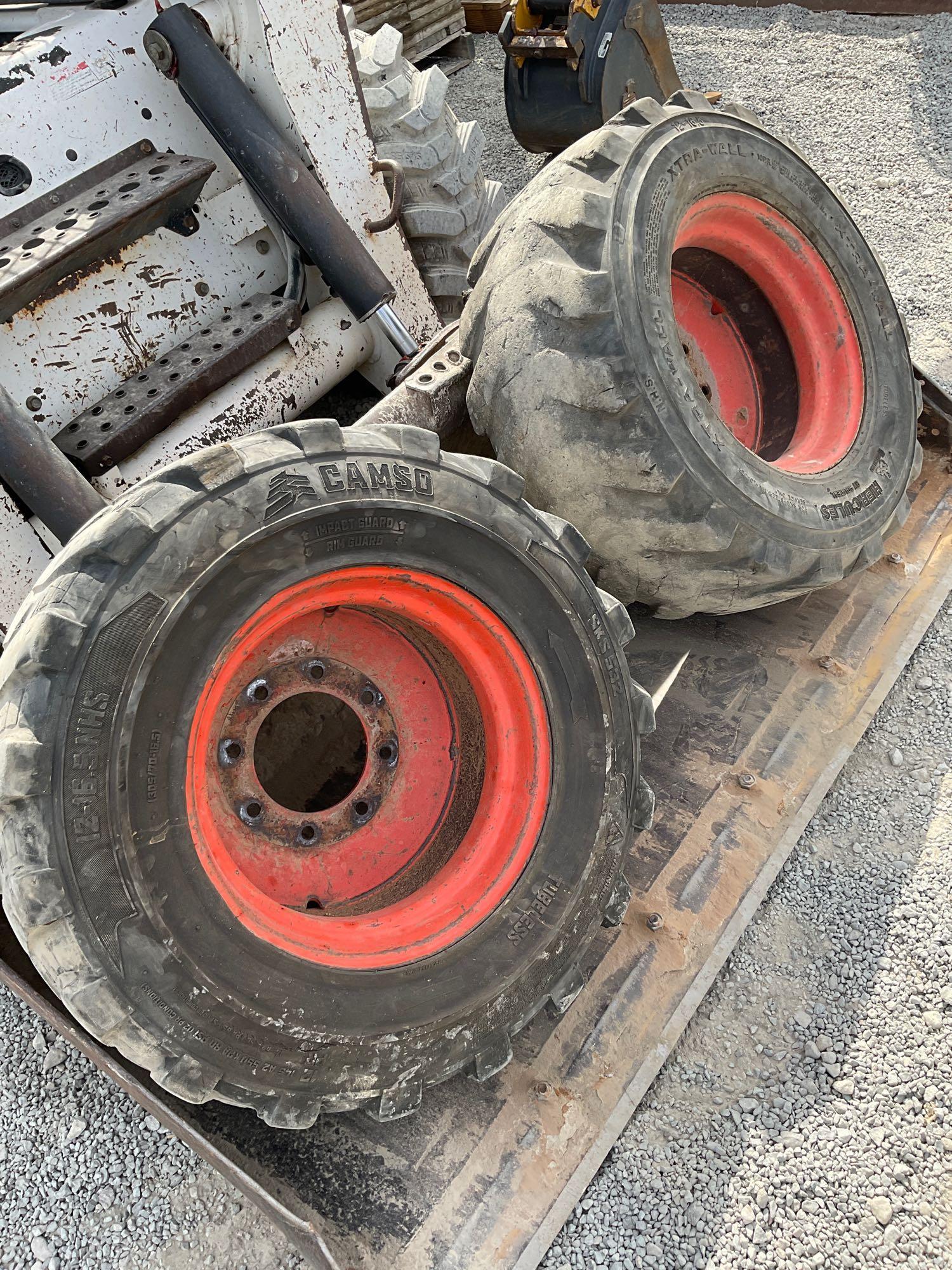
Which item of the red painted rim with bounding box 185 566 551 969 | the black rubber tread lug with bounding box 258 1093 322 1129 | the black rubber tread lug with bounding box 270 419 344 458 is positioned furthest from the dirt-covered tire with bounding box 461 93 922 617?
the black rubber tread lug with bounding box 258 1093 322 1129

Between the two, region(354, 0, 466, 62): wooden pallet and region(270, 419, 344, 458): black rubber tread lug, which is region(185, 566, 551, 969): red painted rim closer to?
region(270, 419, 344, 458): black rubber tread lug

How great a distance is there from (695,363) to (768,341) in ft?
1.37

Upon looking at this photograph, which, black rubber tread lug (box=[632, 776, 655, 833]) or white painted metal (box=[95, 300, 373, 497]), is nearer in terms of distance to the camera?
black rubber tread lug (box=[632, 776, 655, 833])

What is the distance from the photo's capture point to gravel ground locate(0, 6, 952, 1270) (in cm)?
197

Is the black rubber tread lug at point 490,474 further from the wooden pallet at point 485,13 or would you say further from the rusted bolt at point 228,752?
the wooden pallet at point 485,13

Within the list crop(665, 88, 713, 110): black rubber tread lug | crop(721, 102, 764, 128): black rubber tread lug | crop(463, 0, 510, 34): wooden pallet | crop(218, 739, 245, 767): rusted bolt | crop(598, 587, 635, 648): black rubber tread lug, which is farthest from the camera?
crop(463, 0, 510, 34): wooden pallet

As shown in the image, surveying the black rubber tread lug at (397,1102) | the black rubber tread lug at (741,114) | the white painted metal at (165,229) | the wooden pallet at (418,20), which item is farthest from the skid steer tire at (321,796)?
the wooden pallet at (418,20)

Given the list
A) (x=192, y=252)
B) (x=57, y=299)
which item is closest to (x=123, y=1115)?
(x=57, y=299)

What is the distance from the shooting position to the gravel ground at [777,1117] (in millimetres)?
1972

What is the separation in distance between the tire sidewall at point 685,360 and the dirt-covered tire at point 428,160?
1.09 m

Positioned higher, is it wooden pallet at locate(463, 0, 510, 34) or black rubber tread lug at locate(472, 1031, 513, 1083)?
wooden pallet at locate(463, 0, 510, 34)

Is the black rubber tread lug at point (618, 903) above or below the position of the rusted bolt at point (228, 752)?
below

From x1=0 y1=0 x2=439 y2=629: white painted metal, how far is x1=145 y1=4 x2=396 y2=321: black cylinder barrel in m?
0.09

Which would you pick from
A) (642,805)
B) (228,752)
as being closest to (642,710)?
(642,805)
